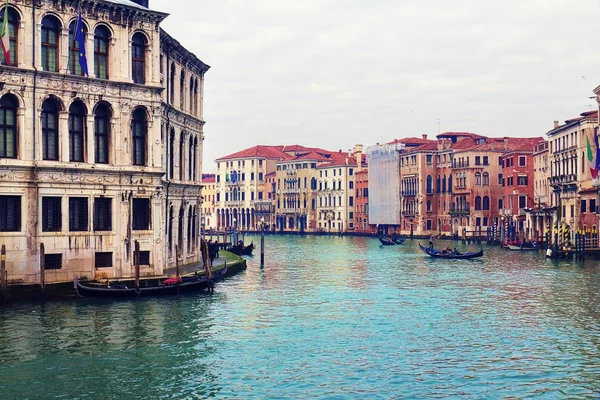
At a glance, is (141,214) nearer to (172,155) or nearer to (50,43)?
(172,155)

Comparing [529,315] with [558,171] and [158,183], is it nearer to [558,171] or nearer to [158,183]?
[158,183]

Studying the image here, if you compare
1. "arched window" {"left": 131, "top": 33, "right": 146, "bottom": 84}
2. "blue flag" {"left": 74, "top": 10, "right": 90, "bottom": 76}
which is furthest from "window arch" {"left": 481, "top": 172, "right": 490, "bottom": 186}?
"blue flag" {"left": 74, "top": 10, "right": 90, "bottom": 76}

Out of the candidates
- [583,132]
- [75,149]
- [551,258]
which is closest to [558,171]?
[583,132]

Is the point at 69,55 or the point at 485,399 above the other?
the point at 69,55

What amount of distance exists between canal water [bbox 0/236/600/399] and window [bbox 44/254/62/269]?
173cm

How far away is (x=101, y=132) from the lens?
2906 centimetres

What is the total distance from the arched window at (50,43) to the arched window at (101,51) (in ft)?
4.31

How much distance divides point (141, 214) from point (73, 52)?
5.68 m

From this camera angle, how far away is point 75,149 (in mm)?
28359

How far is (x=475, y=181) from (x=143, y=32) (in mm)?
64121

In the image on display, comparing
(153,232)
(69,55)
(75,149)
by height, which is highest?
(69,55)

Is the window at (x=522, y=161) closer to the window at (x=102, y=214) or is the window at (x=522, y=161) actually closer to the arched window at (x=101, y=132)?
the arched window at (x=101, y=132)

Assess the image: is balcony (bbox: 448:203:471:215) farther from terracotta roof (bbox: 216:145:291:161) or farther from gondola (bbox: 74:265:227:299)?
gondola (bbox: 74:265:227:299)

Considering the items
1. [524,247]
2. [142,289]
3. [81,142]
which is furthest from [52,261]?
[524,247]
